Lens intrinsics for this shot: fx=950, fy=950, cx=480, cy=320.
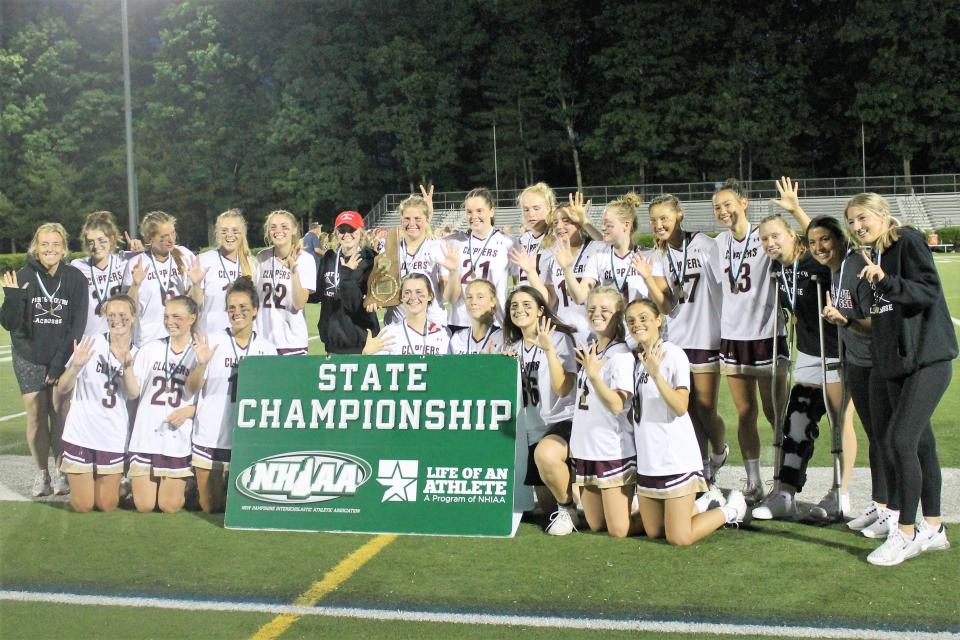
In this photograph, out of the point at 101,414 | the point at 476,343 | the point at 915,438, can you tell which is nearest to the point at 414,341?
the point at 476,343

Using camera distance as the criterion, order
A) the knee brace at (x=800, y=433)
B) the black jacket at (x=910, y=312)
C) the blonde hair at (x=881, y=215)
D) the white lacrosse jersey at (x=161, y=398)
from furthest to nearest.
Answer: the white lacrosse jersey at (x=161, y=398), the knee brace at (x=800, y=433), the blonde hair at (x=881, y=215), the black jacket at (x=910, y=312)

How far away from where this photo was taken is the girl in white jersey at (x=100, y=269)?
6660mm

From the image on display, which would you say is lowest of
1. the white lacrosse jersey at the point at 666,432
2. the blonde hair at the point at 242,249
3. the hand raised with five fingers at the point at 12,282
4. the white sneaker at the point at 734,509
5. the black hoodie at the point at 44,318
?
the white sneaker at the point at 734,509

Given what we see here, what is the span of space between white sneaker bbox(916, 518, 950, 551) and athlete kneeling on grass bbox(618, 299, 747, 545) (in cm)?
95

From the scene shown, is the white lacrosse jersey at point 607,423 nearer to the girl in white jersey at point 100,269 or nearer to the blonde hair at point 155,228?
the blonde hair at point 155,228

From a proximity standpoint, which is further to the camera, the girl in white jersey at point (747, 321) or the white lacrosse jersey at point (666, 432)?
the girl in white jersey at point (747, 321)

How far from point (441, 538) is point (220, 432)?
1600mm

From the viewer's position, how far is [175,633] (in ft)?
12.7

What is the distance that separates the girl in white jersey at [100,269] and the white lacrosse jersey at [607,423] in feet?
11.6

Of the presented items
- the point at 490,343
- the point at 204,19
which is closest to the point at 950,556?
the point at 490,343

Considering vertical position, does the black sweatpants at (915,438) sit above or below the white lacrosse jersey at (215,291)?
below

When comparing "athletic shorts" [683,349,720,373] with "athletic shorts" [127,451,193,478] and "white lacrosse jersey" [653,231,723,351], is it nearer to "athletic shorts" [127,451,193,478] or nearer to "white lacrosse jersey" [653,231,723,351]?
"white lacrosse jersey" [653,231,723,351]

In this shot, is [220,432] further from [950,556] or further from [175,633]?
[950,556]

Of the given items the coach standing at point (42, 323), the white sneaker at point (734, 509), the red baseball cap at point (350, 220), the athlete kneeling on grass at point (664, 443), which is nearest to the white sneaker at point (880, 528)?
the white sneaker at point (734, 509)
